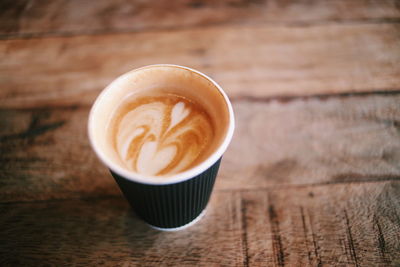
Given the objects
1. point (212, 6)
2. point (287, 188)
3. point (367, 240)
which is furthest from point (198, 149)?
point (212, 6)

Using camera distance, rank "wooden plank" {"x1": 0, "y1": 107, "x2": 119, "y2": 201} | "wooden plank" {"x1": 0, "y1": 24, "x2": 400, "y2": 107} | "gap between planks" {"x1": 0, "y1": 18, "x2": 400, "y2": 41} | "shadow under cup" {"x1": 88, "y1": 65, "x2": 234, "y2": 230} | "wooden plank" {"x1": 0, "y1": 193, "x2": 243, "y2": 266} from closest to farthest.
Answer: "shadow under cup" {"x1": 88, "y1": 65, "x2": 234, "y2": 230}
"wooden plank" {"x1": 0, "y1": 193, "x2": 243, "y2": 266}
"wooden plank" {"x1": 0, "y1": 107, "x2": 119, "y2": 201}
"wooden plank" {"x1": 0, "y1": 24, "x2": 400, "y2": 107}
"gap between planks" {"x1": 0, "y1": 18, "x2": 400, "y2": 41}

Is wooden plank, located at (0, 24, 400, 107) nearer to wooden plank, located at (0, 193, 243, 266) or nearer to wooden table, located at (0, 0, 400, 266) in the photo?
wooden table, located at (0, 0, 400, 266)

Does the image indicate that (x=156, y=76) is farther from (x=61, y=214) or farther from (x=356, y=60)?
(x=356, y=60)

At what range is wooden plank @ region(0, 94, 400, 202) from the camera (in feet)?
2.81

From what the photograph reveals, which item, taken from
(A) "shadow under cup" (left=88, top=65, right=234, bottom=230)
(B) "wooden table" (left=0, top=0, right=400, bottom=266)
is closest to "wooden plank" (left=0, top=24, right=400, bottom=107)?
(B) "wooden table" (left=0, top=0, right=400, bottom=266)

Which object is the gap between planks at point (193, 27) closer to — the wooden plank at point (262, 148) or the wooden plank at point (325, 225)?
the wooden plank at point (262, 148)

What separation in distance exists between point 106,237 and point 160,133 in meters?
0.31

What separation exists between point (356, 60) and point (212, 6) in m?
0.63

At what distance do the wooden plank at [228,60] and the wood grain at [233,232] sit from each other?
386 mm

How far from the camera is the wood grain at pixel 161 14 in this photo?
1237mm

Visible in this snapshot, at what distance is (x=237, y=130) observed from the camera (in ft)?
3.18

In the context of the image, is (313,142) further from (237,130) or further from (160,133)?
(160,133)

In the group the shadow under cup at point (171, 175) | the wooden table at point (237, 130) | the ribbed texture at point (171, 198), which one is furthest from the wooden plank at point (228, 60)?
the ribbed texture at point (171, 198)

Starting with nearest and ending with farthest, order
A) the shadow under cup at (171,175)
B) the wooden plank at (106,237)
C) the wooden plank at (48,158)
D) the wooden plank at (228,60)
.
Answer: the shadow under cup at (171,175), the wooden plank at (106,237), the wooden plank at (48,158), the wooden plank at (228,60)
